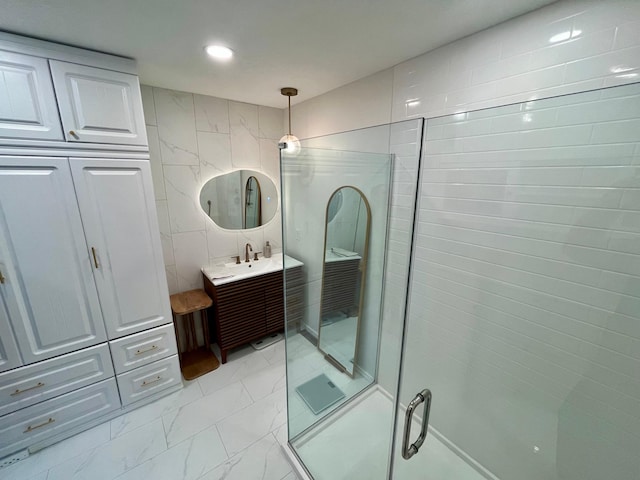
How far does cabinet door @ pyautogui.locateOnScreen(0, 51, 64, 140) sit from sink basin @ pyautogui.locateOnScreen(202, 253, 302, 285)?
137cm

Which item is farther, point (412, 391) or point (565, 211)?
point (412, 391)

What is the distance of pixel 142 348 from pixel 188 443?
714 mm

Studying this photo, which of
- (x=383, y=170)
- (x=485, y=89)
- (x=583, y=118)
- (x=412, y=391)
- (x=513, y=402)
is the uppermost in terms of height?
(x=485, y=89)

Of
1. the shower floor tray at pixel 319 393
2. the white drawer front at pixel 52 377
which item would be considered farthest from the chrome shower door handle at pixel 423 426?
the white drawer front at pixel 52 377

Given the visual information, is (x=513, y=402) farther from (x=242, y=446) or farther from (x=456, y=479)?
(x=242, y=446)

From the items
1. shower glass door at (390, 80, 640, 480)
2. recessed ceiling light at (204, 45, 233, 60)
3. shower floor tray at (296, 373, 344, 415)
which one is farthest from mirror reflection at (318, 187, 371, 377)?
recessed ceiling light at (204, 45, 233, 60)

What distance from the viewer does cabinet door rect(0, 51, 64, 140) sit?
1231mm

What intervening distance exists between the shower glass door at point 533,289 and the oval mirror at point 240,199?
1719mm

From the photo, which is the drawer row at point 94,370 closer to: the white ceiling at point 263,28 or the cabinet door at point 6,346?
the cabinet door at point 6,346

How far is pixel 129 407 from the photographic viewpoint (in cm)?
184

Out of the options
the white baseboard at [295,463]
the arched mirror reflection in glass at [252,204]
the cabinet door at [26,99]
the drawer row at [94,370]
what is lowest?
the white baseboard at [295,463]

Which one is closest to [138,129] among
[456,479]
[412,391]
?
[412,391]

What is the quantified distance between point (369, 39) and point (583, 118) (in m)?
1.01

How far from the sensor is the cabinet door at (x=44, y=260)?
133 centimetres
